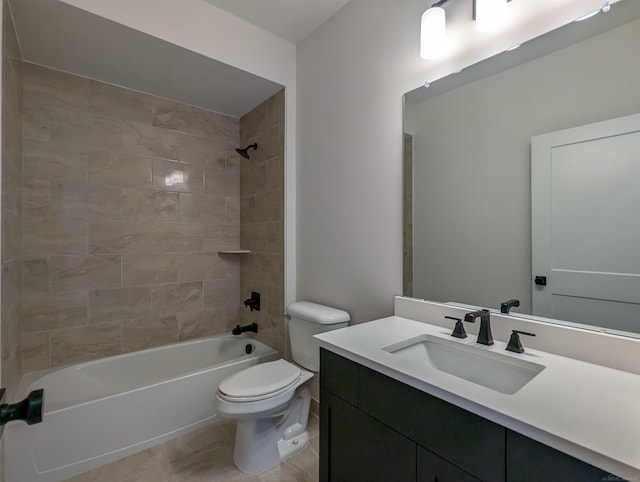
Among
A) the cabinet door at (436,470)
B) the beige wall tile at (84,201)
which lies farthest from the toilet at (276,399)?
the beige wall tile at (84,201)

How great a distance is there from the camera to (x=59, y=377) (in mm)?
1947

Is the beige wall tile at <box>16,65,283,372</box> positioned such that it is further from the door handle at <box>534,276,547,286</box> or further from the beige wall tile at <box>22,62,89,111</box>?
the door handle at <box>534,276,547,286</box>

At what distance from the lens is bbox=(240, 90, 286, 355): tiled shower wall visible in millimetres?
2357

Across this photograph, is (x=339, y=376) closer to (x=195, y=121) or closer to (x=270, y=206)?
(x=270, y=206)

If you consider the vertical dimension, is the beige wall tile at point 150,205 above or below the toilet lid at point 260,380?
above

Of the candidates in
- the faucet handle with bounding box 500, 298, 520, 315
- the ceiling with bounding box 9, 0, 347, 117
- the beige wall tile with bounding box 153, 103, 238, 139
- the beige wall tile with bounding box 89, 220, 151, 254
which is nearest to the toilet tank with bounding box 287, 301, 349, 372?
the faucet handle with bounding box 500, 298, 520, 315

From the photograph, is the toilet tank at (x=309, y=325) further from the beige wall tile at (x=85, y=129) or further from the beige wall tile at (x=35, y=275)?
the beige wall tile at (x=85, y=129)

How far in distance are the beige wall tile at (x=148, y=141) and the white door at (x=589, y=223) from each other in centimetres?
246

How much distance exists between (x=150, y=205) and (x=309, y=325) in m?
1.60

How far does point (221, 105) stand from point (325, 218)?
4.70 ft

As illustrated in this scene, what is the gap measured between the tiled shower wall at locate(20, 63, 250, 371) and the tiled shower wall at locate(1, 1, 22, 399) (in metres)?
0.16

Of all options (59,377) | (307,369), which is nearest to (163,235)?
(59,377)

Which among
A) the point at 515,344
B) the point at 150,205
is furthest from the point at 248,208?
the point at 515,344

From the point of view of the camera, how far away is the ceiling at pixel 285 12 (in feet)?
6.15
